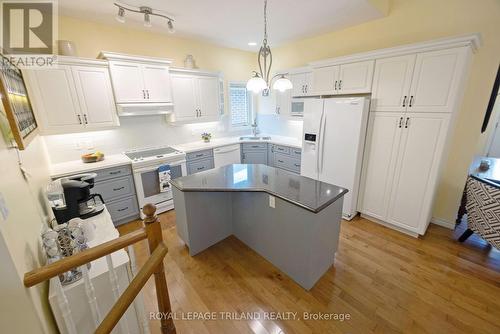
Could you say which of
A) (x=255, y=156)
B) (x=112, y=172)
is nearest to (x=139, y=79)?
(x=112, y=172)

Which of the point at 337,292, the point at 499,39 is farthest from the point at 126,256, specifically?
the point at 499,39

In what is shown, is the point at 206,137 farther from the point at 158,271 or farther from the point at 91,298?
the point at 91,298

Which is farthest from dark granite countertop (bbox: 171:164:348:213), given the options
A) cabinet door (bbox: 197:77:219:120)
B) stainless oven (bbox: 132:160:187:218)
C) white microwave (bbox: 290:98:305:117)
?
white microwave (bbox: 290:98:305:117)

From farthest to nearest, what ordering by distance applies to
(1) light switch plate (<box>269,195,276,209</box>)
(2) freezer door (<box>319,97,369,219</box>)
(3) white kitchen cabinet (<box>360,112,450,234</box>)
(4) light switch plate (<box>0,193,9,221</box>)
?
(2) freezer door (<box>319,97,369,219</box>), (3) white kitchen cabinet (<box>360,112,450,234</box>), (1) light switch plate (<box>269,195,276,209</box>), (4) light switch plate (<box>0,193,9,221</box>)

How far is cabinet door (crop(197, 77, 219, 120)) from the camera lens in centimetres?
391

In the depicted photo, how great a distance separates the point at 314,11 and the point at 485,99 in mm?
2298

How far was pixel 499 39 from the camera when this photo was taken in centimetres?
229

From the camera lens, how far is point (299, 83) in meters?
3.98

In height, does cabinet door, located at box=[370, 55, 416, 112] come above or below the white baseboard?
above

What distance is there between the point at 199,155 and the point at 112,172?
1395 mm

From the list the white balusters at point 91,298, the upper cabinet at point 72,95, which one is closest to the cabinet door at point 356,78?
the upper cabinet at point 72,95

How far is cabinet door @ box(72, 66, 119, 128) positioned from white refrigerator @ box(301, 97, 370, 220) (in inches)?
114

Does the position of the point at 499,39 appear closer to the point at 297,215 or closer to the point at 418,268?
the point at 418,268

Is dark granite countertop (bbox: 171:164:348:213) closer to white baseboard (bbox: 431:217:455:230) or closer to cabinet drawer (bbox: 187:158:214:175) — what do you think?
cabinet drawer (bbox: 187:158:214:175)
